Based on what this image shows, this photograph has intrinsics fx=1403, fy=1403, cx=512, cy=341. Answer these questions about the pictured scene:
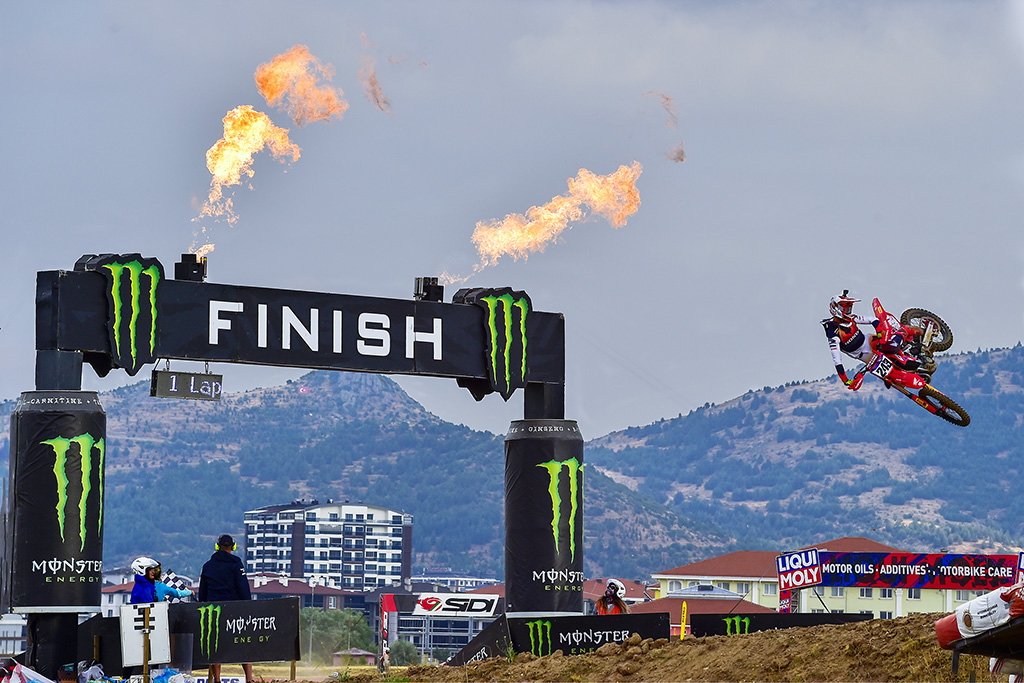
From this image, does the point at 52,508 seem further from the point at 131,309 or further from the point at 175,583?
the point at 131,309

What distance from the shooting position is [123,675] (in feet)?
63.0

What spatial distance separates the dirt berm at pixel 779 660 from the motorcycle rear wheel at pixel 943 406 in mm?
5661

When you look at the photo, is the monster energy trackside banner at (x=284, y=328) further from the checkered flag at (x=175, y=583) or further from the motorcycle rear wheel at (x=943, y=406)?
the motorcycle rear wheel at (x=943, y=406)

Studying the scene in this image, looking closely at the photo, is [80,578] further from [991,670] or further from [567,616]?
[991,670]

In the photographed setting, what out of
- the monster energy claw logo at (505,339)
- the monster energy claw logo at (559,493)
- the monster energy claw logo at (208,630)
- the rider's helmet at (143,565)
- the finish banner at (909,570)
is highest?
the monster energy claw logo at (505,339)

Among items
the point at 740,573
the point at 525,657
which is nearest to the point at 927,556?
the point at 525,657

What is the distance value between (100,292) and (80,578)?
4131 millimetres

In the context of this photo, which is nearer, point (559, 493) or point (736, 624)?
point (736, 624)

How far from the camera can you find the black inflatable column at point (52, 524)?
19766mm

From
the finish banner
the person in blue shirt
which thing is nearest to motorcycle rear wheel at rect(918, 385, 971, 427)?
the person in blue shirt

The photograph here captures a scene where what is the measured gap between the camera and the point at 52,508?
19.9 m

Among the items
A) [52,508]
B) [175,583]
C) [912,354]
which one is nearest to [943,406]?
[912,354]

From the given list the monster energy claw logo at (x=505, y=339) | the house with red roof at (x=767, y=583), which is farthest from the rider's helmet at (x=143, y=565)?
the house with red roof at (x=767, y=583)

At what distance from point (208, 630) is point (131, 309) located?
492cm
